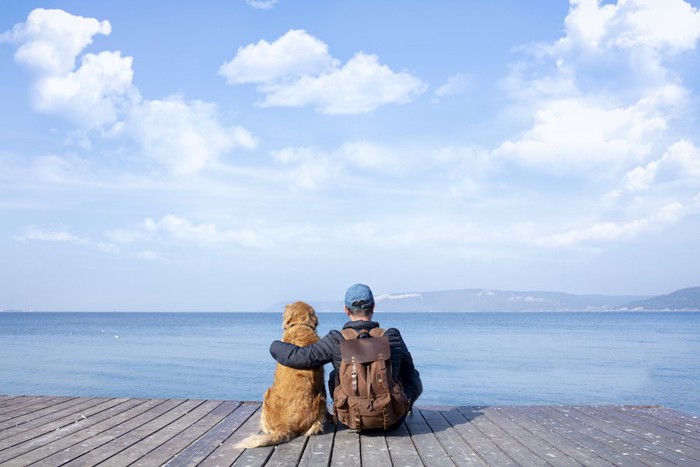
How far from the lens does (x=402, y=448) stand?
5.04 m

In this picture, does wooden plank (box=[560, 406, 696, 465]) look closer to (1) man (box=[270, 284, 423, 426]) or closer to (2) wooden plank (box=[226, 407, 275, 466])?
(1) man (box=[270, 284, 423, 426])

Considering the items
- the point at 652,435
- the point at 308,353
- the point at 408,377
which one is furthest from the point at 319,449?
the point at 652,435

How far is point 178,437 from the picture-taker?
5.48 meters

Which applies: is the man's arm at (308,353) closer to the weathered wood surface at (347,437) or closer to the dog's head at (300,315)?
the dog's head at (300,315)

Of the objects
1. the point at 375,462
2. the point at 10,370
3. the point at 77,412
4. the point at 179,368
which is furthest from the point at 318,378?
the point at 10,370

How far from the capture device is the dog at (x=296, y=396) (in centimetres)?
519

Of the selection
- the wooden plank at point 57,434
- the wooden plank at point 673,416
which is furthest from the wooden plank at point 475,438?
the wooden plank at point 57,434

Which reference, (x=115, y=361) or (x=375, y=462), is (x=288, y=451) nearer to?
(x=375, y=462)

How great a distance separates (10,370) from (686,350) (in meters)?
31.4

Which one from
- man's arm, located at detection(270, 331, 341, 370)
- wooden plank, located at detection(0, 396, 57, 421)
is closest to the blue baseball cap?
man's arm, located at detection(270, 331, 341, 370)

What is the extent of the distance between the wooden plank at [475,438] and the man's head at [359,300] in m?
1.37

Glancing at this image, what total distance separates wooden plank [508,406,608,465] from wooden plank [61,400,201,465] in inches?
133

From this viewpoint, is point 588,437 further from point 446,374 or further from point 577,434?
point 446,374

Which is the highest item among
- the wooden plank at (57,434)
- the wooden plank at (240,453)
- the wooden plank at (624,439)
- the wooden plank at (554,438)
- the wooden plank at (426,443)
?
the wooden plank at (57,434)
